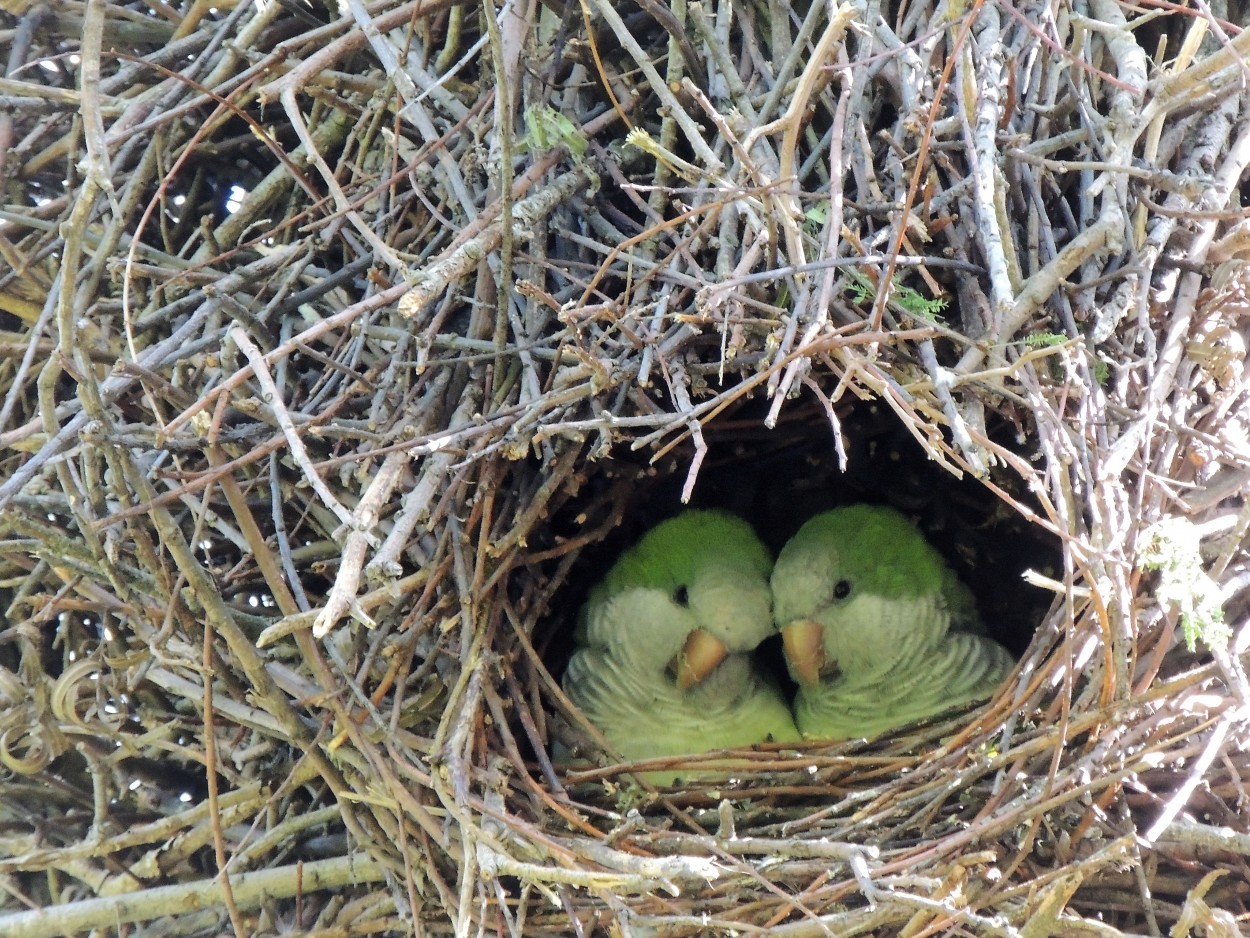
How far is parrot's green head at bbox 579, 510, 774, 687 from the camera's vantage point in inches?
97.6

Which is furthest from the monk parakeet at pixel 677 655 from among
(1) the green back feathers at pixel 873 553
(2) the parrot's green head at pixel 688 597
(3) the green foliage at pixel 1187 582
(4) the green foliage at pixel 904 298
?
(3) the green foliage at pixel 1187 582

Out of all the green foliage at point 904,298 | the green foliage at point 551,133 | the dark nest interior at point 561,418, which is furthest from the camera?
the green foliage at point 551,133

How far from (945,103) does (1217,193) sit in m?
0.43

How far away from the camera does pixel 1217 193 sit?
1.81 meters

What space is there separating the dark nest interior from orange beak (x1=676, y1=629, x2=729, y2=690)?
31cm

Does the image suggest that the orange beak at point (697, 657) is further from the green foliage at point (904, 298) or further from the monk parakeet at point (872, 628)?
the green foliage at point (904, 298)

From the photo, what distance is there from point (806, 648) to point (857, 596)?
0.50 ft

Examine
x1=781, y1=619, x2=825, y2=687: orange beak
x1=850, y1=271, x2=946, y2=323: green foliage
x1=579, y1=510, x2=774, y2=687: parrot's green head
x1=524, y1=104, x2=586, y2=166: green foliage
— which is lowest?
x1=781, y1=619, x2=825, y2=687: orange beak

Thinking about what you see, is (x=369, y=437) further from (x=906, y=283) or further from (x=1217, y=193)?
(x=1217, y=193)

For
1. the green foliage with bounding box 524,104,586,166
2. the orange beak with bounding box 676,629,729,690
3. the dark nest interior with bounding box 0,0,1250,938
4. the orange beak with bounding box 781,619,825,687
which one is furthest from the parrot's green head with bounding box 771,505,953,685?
the green foliage with bounding box 524,104,586,166

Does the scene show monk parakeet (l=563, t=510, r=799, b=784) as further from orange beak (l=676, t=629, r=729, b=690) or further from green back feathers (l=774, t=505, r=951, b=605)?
green back feathers (l=774, t=505, r=951, b=605)

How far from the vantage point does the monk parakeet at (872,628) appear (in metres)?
2.43

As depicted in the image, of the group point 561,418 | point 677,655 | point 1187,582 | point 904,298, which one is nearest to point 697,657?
point 677,655

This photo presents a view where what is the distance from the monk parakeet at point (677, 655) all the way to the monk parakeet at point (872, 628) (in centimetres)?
8
